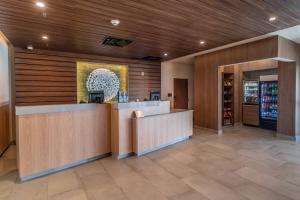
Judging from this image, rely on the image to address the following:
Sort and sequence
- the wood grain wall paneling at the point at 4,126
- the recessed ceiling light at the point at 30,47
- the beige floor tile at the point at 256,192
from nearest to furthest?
the beige floor tile at the point at 256,192
the wood grain wall paneling at the point at 4,126
the recessed ceiling light at the point at 30,47

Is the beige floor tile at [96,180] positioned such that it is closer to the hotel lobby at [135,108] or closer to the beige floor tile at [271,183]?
the hotel lobby at [135,108]

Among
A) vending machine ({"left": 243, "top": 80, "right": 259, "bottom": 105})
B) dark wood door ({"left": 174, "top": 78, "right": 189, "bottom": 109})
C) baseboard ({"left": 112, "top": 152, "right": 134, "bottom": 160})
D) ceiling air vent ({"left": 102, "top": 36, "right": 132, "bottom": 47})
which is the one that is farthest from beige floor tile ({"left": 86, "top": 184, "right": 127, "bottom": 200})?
vending machine ({"left": 243, "top": 80, "right": 259, "bottom": 105})

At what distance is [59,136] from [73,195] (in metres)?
1.17

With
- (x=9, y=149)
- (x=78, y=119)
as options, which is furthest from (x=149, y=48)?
(x=9, y=149)

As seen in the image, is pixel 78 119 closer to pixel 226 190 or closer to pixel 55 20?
pixel 55 20

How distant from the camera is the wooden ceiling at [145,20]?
2.74 metres

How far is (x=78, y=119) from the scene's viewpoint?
3.46m

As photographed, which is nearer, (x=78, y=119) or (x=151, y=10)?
(x=151, y=10)

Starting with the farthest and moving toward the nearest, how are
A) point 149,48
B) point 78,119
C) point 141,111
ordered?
point 149,48
point 141,111
point 78,119

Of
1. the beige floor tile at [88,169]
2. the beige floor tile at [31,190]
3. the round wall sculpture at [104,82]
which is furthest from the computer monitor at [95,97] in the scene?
the round wall sculpture at [104,82]

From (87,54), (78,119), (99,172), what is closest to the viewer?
Result: (99,172)

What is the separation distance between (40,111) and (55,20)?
171 cm

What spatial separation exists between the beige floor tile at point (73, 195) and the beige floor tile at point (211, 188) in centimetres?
162

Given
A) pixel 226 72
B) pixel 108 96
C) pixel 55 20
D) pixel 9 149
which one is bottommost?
pixel 9 149
